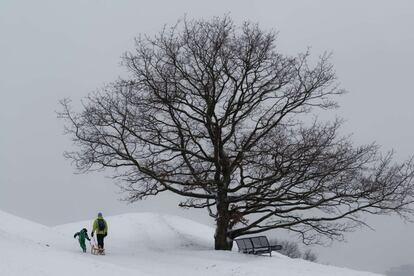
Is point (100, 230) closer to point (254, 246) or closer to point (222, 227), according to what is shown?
point (222, 227)

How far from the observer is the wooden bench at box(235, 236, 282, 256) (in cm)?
2355

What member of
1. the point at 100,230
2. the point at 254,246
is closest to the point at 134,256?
the point at 100,230

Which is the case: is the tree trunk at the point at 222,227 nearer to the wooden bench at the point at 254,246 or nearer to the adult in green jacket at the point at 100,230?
the wooden bench at the point at 254,246

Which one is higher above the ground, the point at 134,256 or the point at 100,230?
the point at 100,230

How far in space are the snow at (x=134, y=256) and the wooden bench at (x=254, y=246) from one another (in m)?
1.03

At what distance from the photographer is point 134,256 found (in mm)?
21312

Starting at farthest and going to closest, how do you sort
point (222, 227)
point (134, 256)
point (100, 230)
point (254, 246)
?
point (222, 227), point (254, 246), point (100, 230), point (134, 256)

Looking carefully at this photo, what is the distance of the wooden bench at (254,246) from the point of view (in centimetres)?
2355

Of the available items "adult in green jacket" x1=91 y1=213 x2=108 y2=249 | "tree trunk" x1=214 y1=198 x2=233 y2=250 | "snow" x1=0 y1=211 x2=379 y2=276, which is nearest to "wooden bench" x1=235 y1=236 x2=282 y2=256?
"tree trunk" x1=214 y1=198 x2=233 y2=250

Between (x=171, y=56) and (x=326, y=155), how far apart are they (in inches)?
310

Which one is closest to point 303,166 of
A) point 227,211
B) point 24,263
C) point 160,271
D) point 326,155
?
point 326,155

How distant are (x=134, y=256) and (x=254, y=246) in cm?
542

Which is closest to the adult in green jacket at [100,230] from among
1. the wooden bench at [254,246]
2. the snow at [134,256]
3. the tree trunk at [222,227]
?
the snow at [134,256]

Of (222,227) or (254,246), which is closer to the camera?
(254,246)
